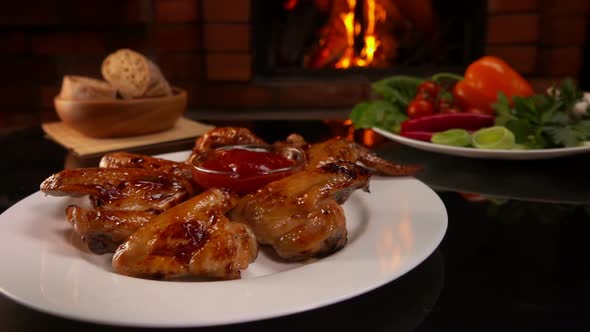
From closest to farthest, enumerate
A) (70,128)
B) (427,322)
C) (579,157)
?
(427,322) → (579,157) → (70,128)

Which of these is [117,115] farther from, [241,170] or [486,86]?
[486,86]

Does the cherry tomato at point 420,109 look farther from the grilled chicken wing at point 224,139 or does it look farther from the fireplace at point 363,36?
the fireplace at point 363,36

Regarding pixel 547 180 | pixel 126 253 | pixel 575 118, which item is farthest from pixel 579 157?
pixel 126 253

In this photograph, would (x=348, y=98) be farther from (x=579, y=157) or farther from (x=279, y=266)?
(x=279, y=266)

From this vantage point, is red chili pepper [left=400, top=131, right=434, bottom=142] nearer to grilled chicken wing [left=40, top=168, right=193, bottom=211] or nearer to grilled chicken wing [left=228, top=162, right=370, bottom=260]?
grilled chicken wing [left=228, top=162, right=370, bottom=260]

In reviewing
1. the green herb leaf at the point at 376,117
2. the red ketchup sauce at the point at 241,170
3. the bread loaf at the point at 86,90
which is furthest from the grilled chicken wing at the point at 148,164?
the green herb leaf at the point at 376,117

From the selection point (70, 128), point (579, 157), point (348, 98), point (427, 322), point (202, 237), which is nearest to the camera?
point (427, 322)

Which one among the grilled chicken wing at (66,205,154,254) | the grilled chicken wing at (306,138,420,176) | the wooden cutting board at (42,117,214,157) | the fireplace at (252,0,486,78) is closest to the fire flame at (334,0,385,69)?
the fireplace at (252,0,486,78)
